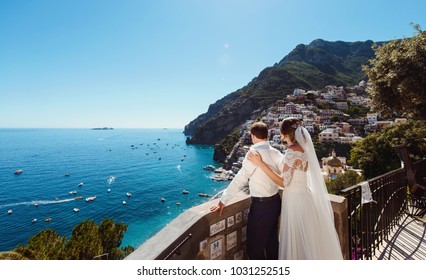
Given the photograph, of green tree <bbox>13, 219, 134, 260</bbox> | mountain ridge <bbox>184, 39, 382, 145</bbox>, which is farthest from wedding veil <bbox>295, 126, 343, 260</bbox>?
mountain ridge <bbox>184, 39, 382, 145</bbox>

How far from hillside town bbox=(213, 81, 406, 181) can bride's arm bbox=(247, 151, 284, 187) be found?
32.5 meters

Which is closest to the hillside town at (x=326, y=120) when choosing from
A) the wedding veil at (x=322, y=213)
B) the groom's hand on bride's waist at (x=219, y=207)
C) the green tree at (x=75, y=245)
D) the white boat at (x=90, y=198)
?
the white boat at (x=90, y=198)

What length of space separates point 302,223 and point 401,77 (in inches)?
231

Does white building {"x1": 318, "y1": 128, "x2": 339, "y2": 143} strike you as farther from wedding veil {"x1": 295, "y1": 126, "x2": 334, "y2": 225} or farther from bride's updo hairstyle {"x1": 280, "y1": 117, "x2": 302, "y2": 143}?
bride's updo hairstyle {"x1": 280, "y1": 117, "x2": 302, "y2": 143}

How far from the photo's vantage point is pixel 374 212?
3.60 metres

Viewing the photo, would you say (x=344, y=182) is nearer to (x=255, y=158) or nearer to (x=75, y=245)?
(x=75, y=245)

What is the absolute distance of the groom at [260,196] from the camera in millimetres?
2334

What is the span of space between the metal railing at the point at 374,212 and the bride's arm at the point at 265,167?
1.13 metres

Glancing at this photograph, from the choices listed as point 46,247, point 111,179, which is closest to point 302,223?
point 46,247

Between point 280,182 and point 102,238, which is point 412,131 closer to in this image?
point 280,182

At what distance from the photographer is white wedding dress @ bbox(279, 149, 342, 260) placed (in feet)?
7.96
